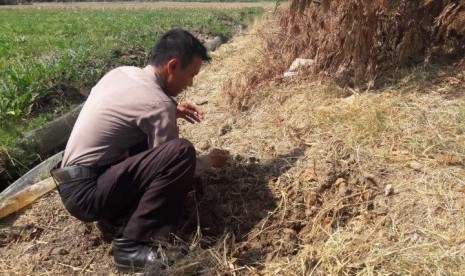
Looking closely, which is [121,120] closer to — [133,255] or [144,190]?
[144,190]

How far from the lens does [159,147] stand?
2775mm

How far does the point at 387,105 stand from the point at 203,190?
1.54m

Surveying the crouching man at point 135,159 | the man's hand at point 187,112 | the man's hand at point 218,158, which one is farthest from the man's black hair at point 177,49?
the man's hand at point 218,158

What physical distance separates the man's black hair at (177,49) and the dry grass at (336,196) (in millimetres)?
929

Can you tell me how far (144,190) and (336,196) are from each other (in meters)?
1.16

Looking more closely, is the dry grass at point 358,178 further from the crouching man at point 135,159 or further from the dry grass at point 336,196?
the crouching man at point 135,159

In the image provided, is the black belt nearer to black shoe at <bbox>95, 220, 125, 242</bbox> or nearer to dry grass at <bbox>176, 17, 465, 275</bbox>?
black shoe at <bbox>95, 220, 125, 242</bbox>

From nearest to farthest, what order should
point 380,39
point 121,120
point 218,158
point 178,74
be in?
point 121,120
point 178,74
point 218,158
point 380,39

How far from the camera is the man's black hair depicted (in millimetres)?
2898

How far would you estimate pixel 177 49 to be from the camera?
2.90 meters

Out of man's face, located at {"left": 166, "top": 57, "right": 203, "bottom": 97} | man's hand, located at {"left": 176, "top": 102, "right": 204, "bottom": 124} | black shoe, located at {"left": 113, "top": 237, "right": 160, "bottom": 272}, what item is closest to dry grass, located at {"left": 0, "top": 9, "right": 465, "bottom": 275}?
black shoe, located at {"left": 113, "top": 237, "right": 160, "bottom": 272}

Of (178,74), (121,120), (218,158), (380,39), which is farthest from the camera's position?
(380,39)

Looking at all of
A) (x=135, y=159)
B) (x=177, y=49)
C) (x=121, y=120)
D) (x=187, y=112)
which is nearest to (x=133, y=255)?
(x=135, y=159)

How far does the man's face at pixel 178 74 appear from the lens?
2.91 metres
